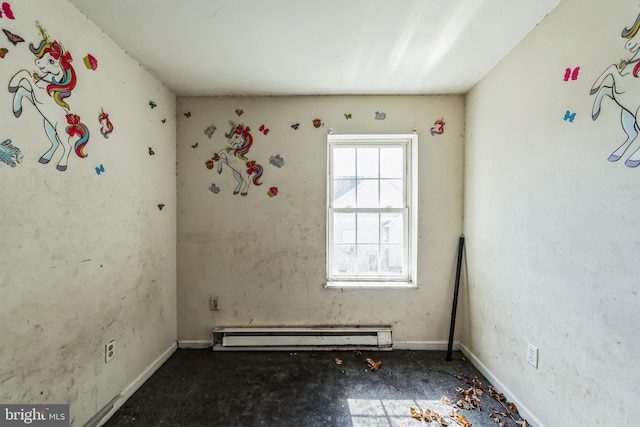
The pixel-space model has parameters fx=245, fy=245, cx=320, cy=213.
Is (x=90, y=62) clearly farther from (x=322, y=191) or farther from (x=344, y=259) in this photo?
(x=344, y=259)

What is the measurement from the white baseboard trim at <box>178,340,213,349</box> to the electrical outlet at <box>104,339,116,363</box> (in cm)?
75

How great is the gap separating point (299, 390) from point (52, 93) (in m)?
2.27

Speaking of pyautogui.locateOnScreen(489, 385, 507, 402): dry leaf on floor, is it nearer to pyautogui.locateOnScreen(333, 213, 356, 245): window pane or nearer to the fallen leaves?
the fallen leaves

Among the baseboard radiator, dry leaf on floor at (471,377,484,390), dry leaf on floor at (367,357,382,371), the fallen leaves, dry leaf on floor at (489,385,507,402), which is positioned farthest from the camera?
the baseboard radiator

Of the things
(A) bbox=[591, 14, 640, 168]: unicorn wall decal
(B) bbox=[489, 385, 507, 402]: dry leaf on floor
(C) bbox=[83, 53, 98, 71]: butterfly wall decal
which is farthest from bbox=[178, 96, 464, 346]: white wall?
(A) bbox=[591, 14, 640, 168]: unicorn wall decal

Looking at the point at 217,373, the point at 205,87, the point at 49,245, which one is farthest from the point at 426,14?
the point at 217,373

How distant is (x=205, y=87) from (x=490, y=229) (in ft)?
8.61

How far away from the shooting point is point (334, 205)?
94.0 inches

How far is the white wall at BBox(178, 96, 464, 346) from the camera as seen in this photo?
88.7 inches

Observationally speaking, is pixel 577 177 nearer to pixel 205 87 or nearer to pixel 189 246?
pixel 205 87

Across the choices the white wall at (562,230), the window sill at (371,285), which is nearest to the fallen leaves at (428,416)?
the white wall at (562,230)

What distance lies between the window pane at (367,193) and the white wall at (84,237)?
176 centimetres

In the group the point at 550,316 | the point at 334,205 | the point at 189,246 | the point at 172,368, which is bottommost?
the point at 172,368

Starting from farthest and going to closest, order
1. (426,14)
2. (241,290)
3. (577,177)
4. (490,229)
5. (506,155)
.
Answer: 1. (241,290)
2. (490,229)
3. (506,155)
4. (426,14)
5. (577,177)
